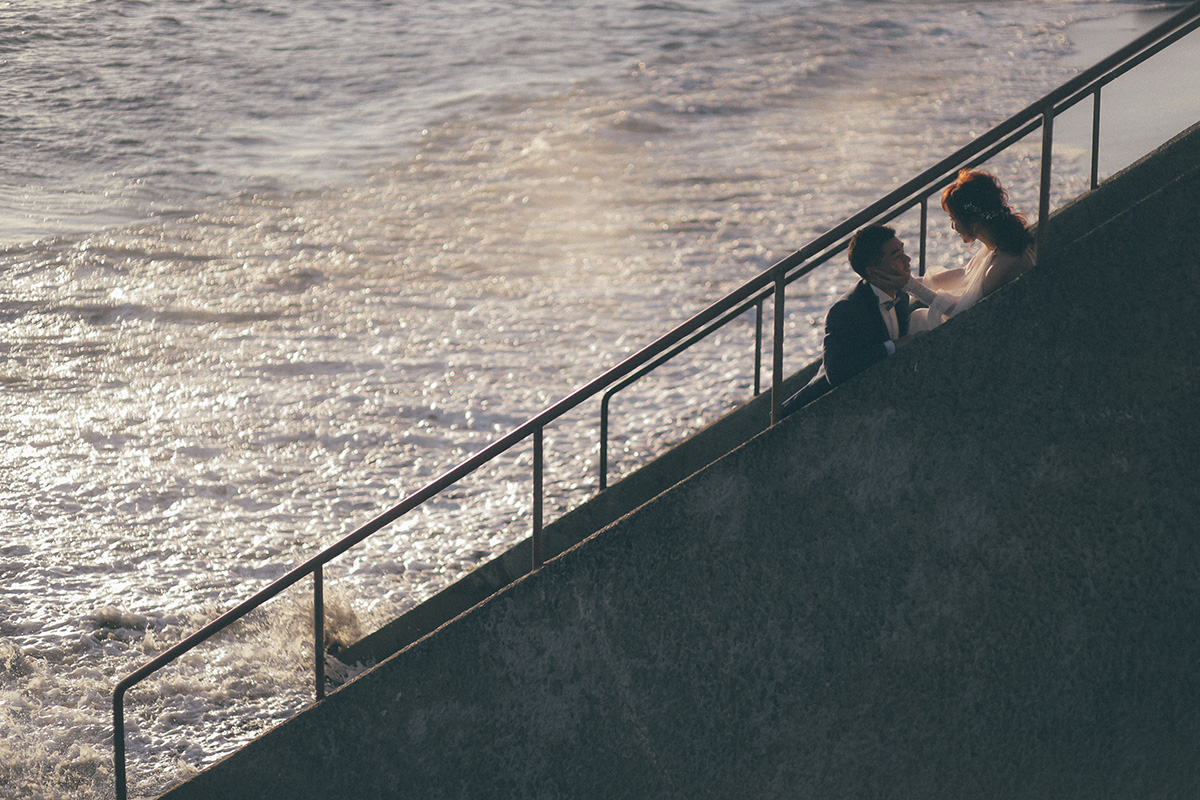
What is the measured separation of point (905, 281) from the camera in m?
4.20

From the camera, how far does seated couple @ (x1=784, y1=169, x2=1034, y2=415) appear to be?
3938mm

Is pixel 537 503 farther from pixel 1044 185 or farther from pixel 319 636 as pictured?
pixel 1044 185

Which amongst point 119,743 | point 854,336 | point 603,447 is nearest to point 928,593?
point 854,336

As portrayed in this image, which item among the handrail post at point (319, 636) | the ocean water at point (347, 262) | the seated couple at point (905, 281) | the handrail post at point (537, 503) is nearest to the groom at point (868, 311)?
the seated couple at point (905, 281)

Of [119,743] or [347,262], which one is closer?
[119,743]

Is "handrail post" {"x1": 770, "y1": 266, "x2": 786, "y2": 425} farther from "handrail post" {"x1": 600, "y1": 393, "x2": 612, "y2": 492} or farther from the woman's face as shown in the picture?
"handrail post" {"x1": 600, "y1": 393, "x2": 612, "y2": 492}

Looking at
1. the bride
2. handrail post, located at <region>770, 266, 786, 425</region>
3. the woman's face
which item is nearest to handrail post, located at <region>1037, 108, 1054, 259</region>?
the bride

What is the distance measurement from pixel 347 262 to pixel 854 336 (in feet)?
47.8

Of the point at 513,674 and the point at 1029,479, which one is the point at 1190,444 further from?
the point at 513,674

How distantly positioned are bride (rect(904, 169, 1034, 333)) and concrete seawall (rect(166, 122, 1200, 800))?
13cm

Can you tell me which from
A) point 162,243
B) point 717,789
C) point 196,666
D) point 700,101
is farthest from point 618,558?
point 700,101

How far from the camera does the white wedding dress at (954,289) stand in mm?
3947

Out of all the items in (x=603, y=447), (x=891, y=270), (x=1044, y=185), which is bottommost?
(x=603, y=447)

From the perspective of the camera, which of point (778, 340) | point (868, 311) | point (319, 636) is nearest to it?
point (778, 340)
